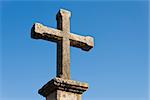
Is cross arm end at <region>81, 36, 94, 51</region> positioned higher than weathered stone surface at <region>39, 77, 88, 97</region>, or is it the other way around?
cross arm end at <region>81, 36, 94, 51</region>

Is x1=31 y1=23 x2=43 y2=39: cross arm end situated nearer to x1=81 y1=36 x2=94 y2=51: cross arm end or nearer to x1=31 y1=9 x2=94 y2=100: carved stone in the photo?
x1=31 y1=9 x2=94 y2=100: carved stone

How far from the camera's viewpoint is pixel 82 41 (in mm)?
7055

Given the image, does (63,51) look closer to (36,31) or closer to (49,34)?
(49,34)

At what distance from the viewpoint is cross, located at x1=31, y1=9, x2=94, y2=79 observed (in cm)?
637

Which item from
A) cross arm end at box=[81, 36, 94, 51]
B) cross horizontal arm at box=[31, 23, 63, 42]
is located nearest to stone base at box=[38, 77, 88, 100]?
cross horizontal arm at box=[31, 23, 63, 42]

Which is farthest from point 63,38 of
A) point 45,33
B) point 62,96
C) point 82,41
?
point 62,96

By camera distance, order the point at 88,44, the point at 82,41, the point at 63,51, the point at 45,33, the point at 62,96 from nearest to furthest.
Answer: the point at 62,96 → the point at 63,51 → the point at 45,33 → the point at 82,41 → the point at 88,44

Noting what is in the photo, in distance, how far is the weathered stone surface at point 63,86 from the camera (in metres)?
5.93

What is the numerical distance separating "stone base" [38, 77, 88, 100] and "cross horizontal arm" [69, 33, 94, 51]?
1078 millimetres

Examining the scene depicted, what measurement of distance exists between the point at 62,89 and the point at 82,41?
4.63ft

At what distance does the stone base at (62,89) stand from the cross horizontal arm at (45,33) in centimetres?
102

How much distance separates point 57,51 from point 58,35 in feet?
1.06

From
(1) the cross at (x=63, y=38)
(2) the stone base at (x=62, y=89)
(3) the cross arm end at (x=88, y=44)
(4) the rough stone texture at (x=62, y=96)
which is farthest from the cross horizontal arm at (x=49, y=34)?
(4) the rough stone texture at (x=62, y=96)

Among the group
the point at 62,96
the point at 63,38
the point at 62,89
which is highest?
the point at 63,38
